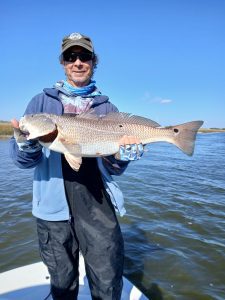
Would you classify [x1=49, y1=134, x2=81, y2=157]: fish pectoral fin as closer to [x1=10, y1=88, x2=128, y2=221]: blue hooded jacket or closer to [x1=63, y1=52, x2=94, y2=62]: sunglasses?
[x1=10, y1=88, x2=128, y2=221]: blue hooded jacket

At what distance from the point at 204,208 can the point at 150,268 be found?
14.9 feet

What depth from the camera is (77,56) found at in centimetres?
388

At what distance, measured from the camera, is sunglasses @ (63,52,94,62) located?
3.88 meters

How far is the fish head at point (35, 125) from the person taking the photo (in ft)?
11.4

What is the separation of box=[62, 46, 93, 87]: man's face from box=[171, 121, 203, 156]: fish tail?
4.12ft

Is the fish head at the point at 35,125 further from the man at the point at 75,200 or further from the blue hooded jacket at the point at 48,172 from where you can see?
the blue hooded jacket at the point at 48,172

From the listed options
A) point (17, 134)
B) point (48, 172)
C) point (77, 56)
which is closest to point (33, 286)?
point (48, 172)

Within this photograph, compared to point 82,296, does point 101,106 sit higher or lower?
higher

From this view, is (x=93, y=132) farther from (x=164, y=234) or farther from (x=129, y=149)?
(x=164, y=234)

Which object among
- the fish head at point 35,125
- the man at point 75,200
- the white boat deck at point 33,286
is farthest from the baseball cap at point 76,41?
the white boat deck at point 33,286

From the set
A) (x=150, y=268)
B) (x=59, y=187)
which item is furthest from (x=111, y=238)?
(x=150, y=268)

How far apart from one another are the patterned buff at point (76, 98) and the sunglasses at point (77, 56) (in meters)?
0.29

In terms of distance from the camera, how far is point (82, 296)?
4.91m

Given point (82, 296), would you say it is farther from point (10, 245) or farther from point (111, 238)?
point (10, 245)
